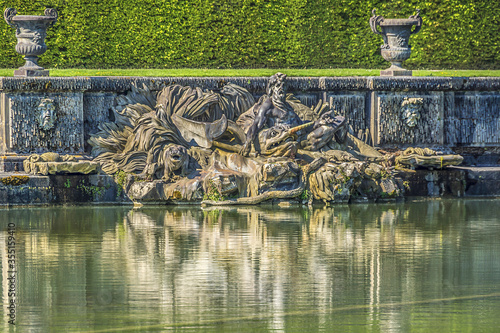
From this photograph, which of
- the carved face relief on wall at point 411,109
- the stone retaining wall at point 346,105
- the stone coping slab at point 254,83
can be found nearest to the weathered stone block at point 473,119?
the stone retaining wall at point 346,105

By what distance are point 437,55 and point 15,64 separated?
765 centimetres

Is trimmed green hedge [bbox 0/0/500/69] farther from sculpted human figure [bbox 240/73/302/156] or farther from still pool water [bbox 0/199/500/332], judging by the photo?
still pool water [bbox 0/199/500/332]

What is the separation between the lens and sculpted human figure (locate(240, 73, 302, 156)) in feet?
43.2

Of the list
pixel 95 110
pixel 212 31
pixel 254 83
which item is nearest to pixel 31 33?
pixel 95 110

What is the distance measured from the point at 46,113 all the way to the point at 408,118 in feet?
16.3

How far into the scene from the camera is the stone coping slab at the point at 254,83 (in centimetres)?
1308

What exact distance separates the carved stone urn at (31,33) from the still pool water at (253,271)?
2.45 metres

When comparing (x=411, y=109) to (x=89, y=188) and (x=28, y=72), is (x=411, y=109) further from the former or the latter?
(x=28, y=72)

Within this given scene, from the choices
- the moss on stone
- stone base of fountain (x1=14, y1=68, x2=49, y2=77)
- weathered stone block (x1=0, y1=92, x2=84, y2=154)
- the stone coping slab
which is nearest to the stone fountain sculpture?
the stone coping slab

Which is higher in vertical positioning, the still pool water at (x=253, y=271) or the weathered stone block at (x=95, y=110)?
the weathered stone block at (x=95, y=110)

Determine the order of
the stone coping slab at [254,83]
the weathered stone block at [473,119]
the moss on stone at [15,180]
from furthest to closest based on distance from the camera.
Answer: the weathered stone block at [473,119] < the stone coping slab at [254,83] < the moss on stone at [15,180]

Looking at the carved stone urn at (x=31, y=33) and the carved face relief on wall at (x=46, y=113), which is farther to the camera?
the carved stone urn at (x=31, y=33)

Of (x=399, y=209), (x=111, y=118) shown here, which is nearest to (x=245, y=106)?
(x=111, y=118)

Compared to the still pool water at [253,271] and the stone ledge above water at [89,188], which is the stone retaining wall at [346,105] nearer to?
the stone ledge above water at [89,188]
